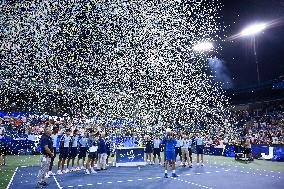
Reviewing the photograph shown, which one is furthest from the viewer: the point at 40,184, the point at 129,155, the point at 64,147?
the point at 129,155

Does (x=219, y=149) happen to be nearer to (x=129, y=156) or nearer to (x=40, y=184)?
(x=129, y=156)

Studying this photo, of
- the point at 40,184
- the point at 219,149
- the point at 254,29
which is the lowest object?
the point at 40,184

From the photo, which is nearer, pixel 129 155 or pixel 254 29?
pixel 129 155

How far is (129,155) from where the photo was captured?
19.1 metres

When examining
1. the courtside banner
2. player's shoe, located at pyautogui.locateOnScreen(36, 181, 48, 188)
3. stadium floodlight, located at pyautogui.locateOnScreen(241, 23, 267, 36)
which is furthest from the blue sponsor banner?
stadium floodlight, located at pyautogui.locateOnScreen(241, 23, 267, 36)

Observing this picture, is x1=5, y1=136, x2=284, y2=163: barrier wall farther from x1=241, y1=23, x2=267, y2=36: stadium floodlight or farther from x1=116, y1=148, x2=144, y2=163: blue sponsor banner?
x1=241, y1=23, x2=267, y2=36: stadium floodlight

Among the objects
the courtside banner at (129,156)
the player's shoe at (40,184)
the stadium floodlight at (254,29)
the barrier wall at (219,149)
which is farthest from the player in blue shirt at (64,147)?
the stadium floodlight at (254,29)

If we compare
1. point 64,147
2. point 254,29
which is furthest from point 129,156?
point 254,29

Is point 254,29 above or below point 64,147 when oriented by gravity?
above

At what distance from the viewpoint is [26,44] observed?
25.1m

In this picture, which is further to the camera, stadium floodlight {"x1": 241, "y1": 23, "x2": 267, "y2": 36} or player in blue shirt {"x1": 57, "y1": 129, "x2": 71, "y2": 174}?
stadium floodlight {"x1": 241, "y1": 23, "x2": 267, "y2": 36}

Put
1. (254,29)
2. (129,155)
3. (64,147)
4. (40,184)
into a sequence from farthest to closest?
(254,29) < (129,155) < (64,147) < (40,184)

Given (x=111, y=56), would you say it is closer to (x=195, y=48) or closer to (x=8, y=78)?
(x=195, y=48)

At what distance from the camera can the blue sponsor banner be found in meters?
18.8
